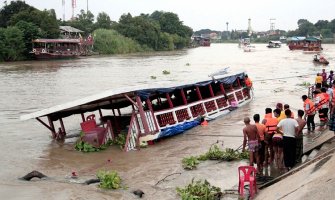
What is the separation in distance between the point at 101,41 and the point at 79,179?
6949cm

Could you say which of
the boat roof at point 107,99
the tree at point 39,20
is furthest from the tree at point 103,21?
the boat roof at point 107,99

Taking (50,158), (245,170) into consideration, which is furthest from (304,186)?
(50,158)

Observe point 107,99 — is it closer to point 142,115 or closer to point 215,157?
point 142,115

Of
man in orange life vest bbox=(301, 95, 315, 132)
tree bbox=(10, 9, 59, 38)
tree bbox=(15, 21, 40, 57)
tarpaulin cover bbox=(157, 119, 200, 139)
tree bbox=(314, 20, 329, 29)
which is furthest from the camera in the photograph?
tree bbox=(314, 20, 329, 29)

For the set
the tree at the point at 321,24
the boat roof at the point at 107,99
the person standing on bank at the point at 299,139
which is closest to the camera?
the person standing on bank at the point at 299,139

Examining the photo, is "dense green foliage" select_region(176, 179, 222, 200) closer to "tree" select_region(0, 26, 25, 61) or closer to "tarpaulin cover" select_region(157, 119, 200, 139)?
"tarpaulin cover" select_region(157, 119, 200, 139)

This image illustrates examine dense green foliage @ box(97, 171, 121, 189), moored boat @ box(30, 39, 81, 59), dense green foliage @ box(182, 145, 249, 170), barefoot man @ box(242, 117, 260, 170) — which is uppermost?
moored boat @ box(30, 39, 81, 59)

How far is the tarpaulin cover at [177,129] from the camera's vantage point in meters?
14.0

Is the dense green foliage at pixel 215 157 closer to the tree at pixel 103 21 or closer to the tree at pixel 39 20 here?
the tree at pixel 39 20

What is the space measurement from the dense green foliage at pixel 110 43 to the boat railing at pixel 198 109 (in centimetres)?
5888

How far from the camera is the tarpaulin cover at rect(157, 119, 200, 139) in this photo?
45.9ft

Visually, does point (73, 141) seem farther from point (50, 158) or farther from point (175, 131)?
point (175, 131)

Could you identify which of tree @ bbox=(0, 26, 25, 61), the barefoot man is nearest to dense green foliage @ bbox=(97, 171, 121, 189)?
the barefoot man

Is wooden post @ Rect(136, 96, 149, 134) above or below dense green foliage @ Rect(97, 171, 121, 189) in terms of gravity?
above
